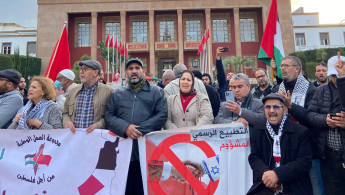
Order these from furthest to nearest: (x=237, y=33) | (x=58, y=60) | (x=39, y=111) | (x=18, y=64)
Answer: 1. (x=237, y=33)
2. (x=18, y=64)
3. (x=58, y=60)
4. (x=39, y=111)

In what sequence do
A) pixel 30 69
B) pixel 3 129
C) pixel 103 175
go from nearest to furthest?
pixel 103 175, pixel 3 129, pixel 30 69

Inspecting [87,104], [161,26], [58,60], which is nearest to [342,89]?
[87,104]

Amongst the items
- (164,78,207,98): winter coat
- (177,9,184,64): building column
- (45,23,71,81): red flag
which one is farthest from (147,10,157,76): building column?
(164,78,207,98): winter coat

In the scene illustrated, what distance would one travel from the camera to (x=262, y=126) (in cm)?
296

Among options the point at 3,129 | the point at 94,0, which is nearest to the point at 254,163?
the point at 3,129

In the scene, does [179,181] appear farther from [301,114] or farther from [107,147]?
[301,114]

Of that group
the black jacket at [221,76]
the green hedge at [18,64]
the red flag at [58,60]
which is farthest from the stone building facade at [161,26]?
the black jacket at [221,76]

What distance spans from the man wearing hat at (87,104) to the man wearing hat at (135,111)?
0.16m

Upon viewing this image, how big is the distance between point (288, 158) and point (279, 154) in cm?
11

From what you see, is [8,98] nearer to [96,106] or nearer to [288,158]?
[96,106]

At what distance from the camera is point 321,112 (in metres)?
3.04

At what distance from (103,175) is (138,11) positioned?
106 ft

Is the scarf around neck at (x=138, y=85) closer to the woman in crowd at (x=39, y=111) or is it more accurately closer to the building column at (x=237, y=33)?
the woman in crowd at (x=39, y=111)

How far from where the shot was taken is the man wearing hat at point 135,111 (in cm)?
330
